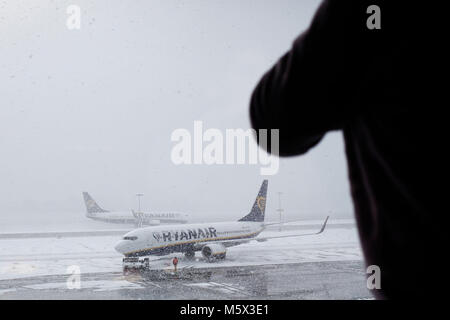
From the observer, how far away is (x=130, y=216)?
23.9m

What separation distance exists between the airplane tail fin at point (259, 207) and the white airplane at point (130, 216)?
714 centimetres

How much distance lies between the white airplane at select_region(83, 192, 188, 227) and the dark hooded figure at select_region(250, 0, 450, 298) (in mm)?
20587

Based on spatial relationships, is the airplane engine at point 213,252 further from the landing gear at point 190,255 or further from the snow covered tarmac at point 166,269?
the landing gear at point 190,255

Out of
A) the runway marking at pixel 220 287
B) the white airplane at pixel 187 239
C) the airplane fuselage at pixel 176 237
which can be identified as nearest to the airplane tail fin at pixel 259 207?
the white airplane at pixel 187 239

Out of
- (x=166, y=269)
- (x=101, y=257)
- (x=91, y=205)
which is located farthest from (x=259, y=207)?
(x=91, y=205)

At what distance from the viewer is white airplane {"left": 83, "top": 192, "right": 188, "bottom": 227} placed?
72.0ft

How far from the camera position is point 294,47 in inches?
15.4

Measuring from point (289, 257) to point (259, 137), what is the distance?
13910mm

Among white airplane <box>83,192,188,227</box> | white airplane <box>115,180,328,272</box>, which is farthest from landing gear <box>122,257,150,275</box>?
white airplane <box>83,192,188,227</box>

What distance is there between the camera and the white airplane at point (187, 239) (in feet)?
34.3

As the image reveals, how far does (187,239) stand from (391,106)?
1138cm
